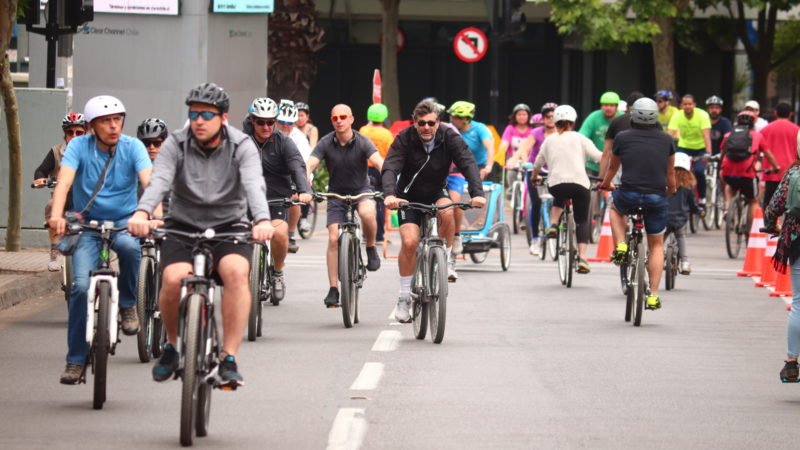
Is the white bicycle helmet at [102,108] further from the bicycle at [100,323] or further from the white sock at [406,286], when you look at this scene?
the white sock at [406,286]

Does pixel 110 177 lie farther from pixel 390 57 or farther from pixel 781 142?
pixel 390 57

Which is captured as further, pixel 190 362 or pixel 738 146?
pixel 738 146

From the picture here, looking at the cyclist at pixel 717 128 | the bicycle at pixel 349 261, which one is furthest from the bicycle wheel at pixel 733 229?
the bicycle at pixel 349 261

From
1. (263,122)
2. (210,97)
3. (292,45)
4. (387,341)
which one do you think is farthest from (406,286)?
(292,45)

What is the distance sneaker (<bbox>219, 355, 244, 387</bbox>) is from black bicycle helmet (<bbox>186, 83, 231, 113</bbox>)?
127cm

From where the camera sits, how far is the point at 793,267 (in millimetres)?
10609

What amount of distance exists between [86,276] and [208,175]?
135cm

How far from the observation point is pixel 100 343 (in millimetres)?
9219

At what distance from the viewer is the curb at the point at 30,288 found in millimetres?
14812

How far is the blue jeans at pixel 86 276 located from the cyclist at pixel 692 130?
15.8 metres

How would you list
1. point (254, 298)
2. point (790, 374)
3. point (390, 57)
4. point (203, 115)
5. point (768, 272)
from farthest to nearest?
point (390, 57), point (768, 272), point (254, 298), point (790, 374), point (203, 115)

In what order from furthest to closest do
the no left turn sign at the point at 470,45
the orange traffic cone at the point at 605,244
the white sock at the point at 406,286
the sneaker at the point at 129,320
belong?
the no left turn sign at the point at 470,45 → the orange traffic cone at the point at 605,244 → the white sock at the point at 406,286 → the sneaker at the point at 129,320

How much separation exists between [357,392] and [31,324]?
443cm

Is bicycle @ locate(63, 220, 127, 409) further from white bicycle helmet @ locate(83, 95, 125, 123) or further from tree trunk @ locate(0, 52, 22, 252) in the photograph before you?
tree trunk @ locate(0, 52, 22, 252)
